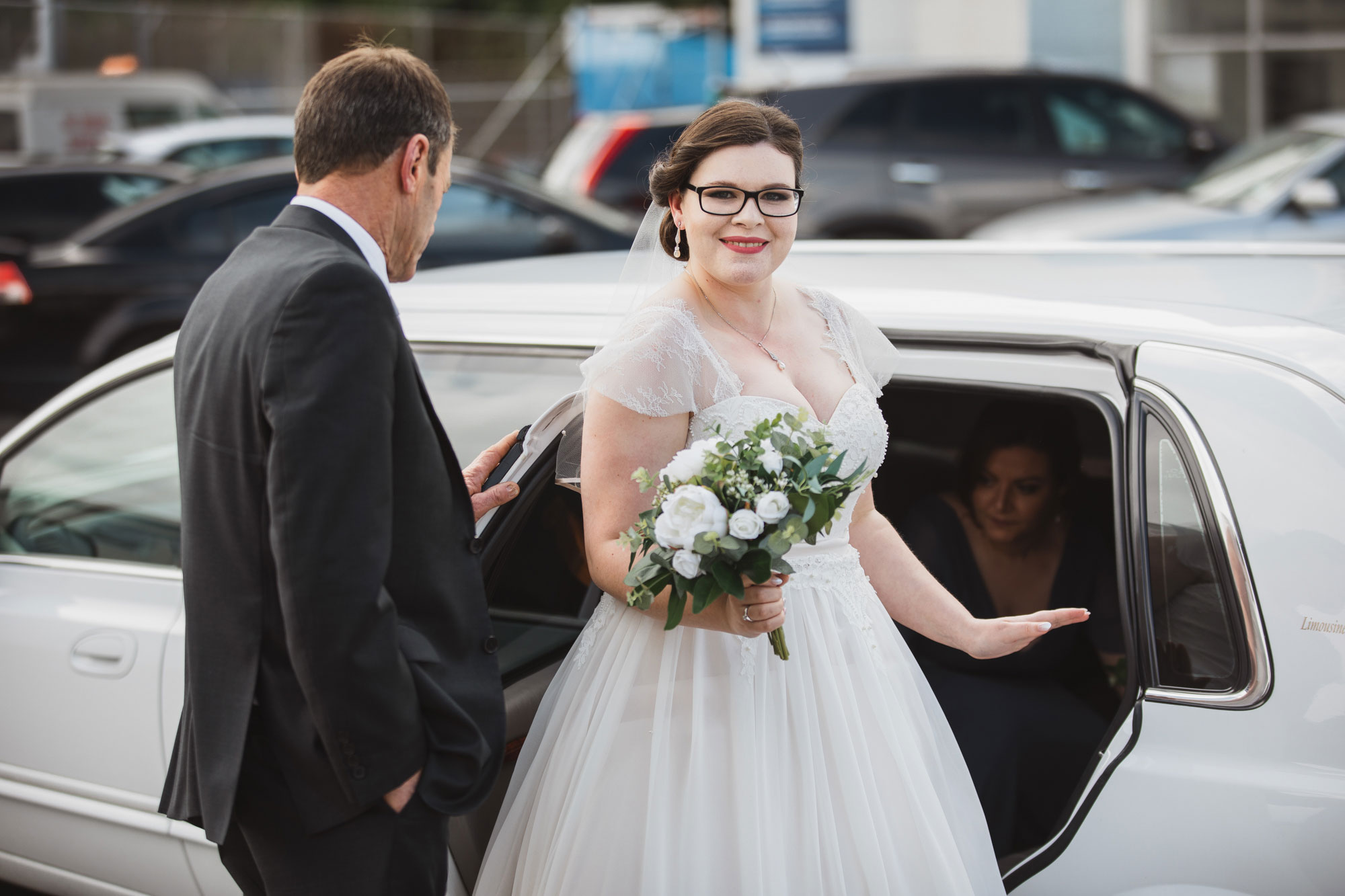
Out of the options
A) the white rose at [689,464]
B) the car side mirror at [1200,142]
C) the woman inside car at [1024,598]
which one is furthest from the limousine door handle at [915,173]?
the white rose at [689,464]

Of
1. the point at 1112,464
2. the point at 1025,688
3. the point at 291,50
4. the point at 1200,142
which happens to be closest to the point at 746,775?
the point at 1112,464

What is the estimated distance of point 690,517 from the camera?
1.71 metres

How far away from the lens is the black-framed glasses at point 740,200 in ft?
6.82

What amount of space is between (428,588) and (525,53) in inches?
1035

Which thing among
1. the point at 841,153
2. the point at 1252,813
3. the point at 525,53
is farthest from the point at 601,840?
the point at 525,53

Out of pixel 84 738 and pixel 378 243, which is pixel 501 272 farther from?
pixel 84 738

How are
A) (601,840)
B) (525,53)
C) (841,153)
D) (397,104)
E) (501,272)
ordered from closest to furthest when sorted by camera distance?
(397,104)
(601,840)
(501,272)
(841,153)
(525,53)

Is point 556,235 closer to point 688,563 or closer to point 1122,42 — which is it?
point 688,563

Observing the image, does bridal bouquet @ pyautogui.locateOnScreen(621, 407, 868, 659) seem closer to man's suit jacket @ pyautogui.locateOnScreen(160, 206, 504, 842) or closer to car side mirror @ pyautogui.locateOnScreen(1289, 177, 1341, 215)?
man's suit jacket @ pyautogui.locateOnScreen(160, 206, 504, 842)

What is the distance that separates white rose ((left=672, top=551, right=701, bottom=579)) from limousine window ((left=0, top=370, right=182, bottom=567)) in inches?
71.2

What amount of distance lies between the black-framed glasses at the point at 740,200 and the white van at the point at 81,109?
13.4 m

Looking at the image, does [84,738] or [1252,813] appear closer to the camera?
[1252,813]

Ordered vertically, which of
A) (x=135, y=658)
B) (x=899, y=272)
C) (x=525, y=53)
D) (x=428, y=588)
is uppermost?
(x=525, y=53)

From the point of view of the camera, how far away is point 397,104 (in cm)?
178
